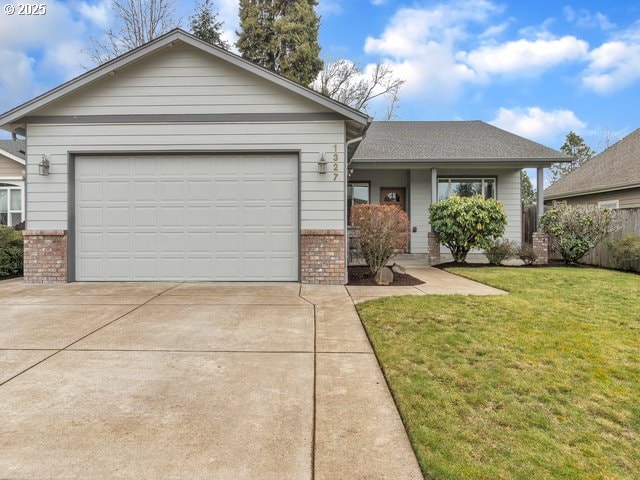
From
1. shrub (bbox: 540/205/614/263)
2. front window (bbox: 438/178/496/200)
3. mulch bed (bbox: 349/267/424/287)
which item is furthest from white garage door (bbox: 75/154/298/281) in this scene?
shrub (bbox: 540/205/614/263)

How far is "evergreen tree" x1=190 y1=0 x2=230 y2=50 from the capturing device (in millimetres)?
19453

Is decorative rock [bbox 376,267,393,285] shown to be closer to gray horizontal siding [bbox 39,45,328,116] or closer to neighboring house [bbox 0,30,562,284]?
neighboring house [bbox 0,30,562,284]

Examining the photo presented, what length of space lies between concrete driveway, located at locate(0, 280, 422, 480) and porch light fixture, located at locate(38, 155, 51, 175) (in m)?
3.53

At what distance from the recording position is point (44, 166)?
7684mm

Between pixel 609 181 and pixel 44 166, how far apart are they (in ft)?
60.6

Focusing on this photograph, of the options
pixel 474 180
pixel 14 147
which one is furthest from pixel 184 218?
pixel 14 147

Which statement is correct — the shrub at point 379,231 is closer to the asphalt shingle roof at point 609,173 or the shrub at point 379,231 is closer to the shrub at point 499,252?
the shrub at point 499,252

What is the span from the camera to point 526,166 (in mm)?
12312

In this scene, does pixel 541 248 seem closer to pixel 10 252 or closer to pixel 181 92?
pixel 181 92

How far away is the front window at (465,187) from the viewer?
531 inches

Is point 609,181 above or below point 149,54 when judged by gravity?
below

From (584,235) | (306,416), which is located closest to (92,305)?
(306,416)

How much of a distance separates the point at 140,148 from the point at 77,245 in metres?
2.37

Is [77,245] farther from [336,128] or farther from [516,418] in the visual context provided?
[516,418]
